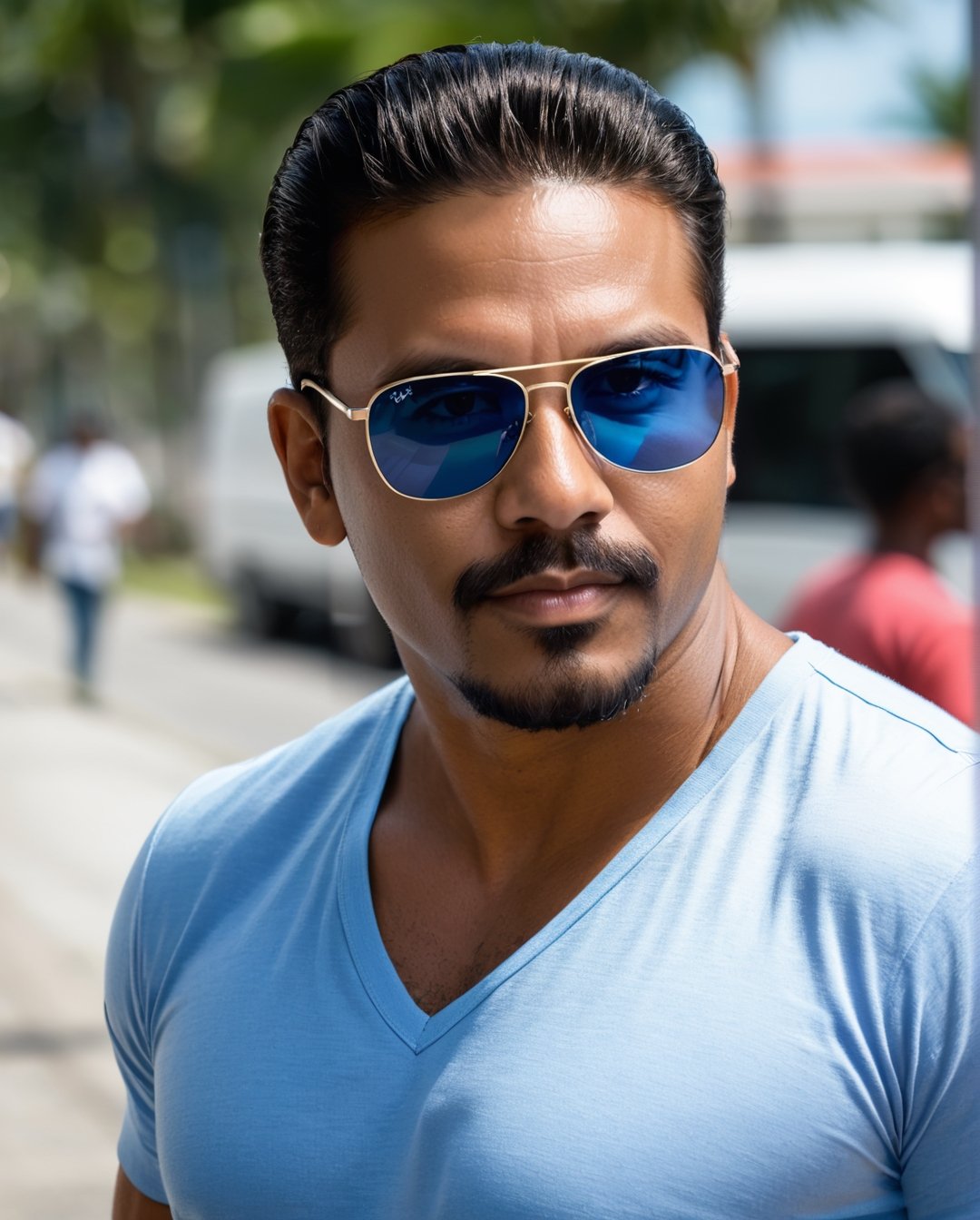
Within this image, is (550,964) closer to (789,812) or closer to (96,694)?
(789,812)

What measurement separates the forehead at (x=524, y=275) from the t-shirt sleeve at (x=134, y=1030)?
1.94ft

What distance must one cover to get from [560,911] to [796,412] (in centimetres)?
866

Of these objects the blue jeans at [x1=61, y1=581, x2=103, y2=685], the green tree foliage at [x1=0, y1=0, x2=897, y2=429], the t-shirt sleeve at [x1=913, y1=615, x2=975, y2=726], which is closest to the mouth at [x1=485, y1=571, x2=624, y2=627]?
the t-shirt sleeve at [x1=913, y1=615, x2=975, y2=726]

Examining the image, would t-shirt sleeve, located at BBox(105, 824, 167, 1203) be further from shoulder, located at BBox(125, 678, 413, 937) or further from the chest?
the chest

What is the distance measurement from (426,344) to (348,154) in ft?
0.67

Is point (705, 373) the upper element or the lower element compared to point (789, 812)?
upper

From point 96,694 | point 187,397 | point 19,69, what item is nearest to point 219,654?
point 96,694

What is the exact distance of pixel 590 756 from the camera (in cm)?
150

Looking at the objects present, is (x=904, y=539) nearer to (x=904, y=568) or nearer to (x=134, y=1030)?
(x=904, y=568)

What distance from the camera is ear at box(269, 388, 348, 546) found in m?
1.71

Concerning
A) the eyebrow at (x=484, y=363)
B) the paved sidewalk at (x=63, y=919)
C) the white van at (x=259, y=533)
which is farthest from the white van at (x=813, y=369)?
the eyebrow at (x=484, y=363)

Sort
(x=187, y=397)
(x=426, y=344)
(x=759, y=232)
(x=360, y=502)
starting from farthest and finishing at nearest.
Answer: (x=187, y=397) < (x=759, y=232) < (x=360, y=502) < (x=426, y=344)

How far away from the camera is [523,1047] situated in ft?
4.40

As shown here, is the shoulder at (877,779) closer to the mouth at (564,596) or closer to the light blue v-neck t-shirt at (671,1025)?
the light blue v-neck t-shirt at (671,1025)
